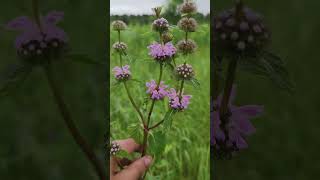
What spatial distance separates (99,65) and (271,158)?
0.42m

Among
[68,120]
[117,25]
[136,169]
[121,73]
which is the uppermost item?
[117,25]

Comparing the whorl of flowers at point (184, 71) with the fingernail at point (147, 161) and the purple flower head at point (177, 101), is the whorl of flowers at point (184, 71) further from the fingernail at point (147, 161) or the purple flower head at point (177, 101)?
the fingernail at point (147, 161)

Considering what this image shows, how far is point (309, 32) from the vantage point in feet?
4.72

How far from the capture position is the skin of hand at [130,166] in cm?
142

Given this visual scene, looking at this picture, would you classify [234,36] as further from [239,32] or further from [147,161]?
[147,161]

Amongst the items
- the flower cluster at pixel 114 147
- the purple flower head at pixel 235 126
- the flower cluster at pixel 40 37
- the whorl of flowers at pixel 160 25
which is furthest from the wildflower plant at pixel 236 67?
the flower cluster at pixel 40 37

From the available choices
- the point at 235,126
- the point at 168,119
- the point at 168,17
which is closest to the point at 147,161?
the point at 168,119

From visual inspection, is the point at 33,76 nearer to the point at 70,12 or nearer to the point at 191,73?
the point at 70,12

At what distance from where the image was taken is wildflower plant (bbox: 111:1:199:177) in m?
1.41

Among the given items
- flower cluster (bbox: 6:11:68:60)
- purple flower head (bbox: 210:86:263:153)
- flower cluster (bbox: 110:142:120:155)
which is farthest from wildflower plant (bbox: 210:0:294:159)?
flower cluster (bbox: 6:11:68:60)

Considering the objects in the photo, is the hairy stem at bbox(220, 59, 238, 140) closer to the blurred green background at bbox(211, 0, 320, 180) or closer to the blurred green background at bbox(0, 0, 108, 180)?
the blurred green background at bbox(211, 0, 320, 180)

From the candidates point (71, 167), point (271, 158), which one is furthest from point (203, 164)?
point (71, 167)

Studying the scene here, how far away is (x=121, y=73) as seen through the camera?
4.59 ft

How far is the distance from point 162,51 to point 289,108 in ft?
0.98
